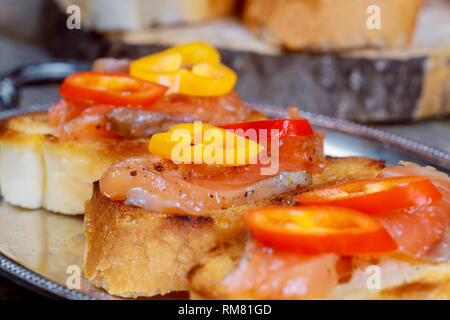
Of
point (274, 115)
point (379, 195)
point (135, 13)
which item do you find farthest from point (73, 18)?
point (379, 195)

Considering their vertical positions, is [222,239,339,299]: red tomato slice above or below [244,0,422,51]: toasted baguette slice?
below

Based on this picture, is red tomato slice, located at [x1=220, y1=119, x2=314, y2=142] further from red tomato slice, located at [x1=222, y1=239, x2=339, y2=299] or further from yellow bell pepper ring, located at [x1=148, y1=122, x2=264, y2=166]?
red tomato slice, located at [x1=222, y1=239, x2=339, y2=299]

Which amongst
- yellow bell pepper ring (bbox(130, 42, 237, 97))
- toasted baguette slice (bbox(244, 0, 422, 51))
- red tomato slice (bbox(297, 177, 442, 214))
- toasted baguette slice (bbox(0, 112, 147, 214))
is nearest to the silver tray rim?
toasted baguette slice (bbox(0, 112, 147, 214))

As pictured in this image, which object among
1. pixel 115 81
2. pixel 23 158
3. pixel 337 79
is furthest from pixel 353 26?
pixel 23 158

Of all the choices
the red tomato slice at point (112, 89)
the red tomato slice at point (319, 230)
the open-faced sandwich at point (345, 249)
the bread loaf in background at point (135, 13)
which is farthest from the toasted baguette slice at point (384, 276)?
the bread loaf in background at point (135, 13)

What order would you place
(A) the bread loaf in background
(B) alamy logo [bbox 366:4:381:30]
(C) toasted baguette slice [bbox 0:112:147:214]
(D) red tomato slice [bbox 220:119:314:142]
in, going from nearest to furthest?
1. (D) red tomato slice [bbox 220:119:314:142]
2. (C) toasted baguette slice [bbox 0:112:147:214]
3. (B) alamy logo [bbox 366:4:381:30]
4. (A) the bread loaf in background

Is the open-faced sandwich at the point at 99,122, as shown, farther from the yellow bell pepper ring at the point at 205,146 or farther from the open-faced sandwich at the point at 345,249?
the open-faced sandwich at the point at 345,249
